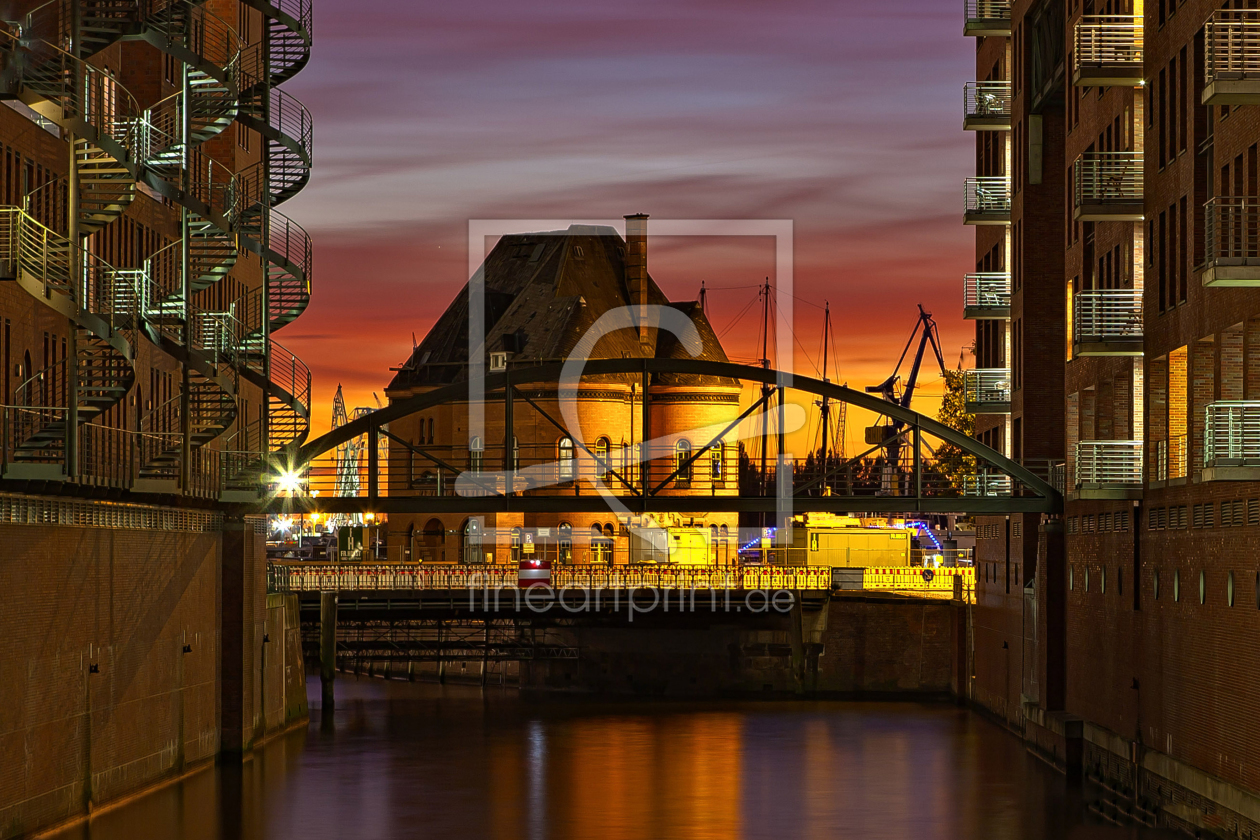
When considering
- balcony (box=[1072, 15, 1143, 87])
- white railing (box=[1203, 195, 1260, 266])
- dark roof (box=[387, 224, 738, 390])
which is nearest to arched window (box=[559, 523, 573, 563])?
dark roof (box=[387, 224, 738, 390])

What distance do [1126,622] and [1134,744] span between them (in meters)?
2.54

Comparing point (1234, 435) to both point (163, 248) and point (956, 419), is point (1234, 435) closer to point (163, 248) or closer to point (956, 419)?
point (163, 248)

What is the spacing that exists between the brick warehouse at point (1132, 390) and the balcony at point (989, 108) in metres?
0.12

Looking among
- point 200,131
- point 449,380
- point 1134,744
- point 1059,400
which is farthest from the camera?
point 449,380

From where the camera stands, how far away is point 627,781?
44.0 m

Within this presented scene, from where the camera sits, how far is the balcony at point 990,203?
55531 mm

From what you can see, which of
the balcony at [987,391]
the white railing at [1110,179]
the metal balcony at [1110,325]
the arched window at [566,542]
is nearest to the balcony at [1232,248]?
the metal balcony at [1110,325]

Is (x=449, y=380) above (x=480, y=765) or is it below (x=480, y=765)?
above

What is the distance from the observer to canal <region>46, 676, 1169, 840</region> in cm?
3656

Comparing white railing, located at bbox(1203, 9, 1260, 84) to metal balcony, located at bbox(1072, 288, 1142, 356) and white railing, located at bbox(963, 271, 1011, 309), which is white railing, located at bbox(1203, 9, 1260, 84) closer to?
metal balcony, located at bbox(1072, 288, 1142, 356)

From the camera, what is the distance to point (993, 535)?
2206 inches

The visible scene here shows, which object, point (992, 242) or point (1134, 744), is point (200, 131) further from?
point (992, 242)

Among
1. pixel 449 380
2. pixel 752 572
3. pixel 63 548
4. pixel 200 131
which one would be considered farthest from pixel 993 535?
pixel 449 380

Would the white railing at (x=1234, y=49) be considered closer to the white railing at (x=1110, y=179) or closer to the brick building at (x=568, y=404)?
the white railing at (x=1110, y=179)
